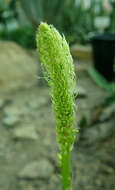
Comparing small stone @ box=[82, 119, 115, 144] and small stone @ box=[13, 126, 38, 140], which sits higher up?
small stone @ box=[82, 119, 115, 144]

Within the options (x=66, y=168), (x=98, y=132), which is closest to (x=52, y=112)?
(x=98, y=132)

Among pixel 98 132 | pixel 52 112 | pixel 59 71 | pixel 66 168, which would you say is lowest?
pixel 52 112

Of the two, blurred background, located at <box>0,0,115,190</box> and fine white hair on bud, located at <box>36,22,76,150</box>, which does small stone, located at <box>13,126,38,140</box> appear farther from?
fine white hair on bud, located at <box>36,22,76,150</box>

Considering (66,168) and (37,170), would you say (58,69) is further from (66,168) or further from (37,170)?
(37,170)

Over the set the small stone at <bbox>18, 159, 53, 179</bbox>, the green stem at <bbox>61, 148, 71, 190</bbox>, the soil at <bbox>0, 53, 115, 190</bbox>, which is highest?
the green stem at <bbox>61, 148, 71, 190</bbox>

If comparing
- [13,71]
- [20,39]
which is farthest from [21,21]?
[13,71]

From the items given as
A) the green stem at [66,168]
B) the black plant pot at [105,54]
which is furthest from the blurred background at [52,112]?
the green stem at [66,168]

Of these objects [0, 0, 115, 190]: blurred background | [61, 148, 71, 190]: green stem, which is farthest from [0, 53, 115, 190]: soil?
[61, 148, 71, 190]: green stem
